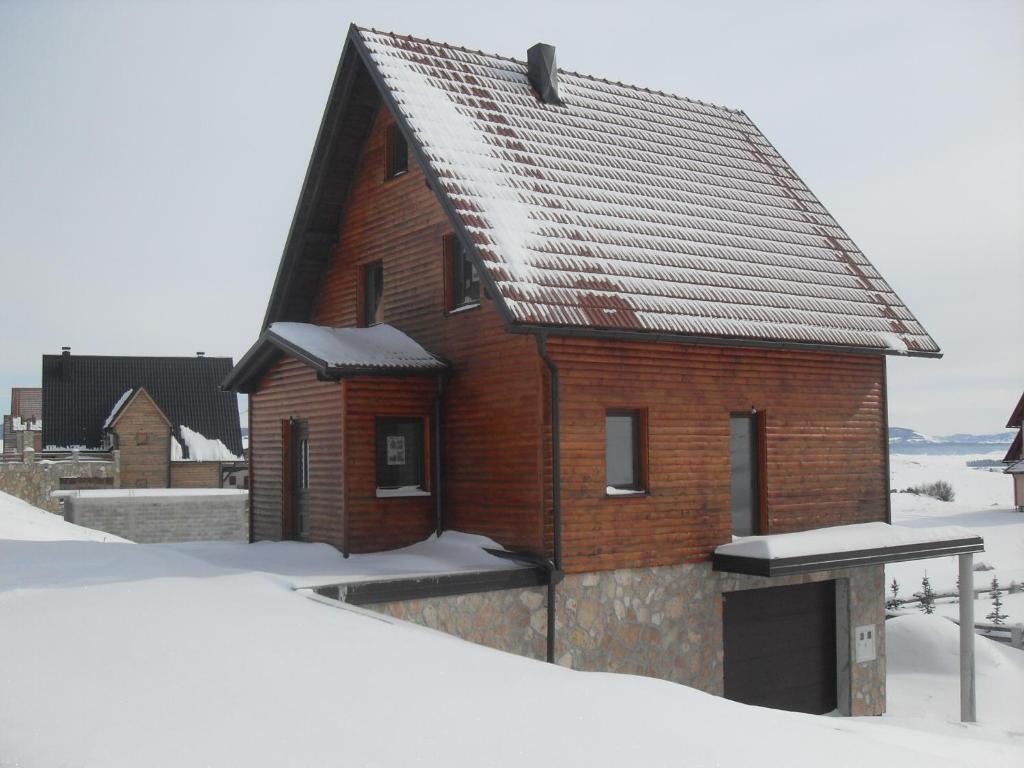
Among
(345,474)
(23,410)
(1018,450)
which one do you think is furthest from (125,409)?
(1018,450)

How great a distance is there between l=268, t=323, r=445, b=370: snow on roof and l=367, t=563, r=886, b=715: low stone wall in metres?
3.48

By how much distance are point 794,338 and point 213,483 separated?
108 feet

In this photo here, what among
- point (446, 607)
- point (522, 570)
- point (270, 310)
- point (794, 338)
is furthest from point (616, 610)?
point (270, 310)

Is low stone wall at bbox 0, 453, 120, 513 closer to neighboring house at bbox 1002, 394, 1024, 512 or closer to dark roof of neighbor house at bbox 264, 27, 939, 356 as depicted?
dark roof of neighbor house at bbox 264, 27, 939, 356

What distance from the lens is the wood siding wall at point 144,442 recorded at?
41.7 m

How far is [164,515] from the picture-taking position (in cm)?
2719

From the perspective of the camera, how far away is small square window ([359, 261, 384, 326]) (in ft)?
55.5

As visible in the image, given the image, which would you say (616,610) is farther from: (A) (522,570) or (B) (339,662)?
(B) (339,662)

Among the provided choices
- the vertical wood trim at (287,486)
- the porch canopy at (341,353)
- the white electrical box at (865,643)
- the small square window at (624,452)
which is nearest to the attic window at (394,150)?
the porch canopy at (341,353)

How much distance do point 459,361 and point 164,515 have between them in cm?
1574

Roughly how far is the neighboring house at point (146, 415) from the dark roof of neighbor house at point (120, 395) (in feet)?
0.14

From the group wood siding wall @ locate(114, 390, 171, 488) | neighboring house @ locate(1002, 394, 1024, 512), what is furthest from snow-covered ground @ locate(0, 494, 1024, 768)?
neighboring house @ locate(1002, 394, 1024, 512)

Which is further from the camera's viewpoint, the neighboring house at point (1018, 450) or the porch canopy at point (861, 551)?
the neighboring house at point (1018, 450)

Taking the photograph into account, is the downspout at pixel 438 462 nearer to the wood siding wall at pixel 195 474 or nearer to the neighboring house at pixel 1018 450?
the wood siding wall at pixel 195 474
